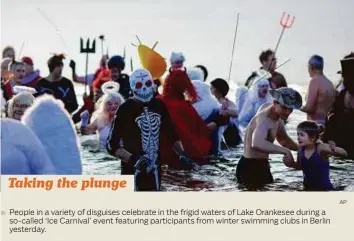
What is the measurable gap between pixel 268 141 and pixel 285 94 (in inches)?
10.8

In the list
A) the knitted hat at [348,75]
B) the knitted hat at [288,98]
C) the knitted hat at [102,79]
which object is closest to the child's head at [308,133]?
the knitted hat at [288,98]

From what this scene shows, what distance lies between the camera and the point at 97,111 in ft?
17.1

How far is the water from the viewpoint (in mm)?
4228

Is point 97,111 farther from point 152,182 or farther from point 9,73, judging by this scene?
point 152,182

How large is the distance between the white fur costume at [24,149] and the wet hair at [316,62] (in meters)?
2.09

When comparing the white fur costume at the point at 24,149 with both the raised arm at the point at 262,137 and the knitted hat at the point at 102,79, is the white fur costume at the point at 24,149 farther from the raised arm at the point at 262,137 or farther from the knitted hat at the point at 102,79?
the knitted hat at the point at 102,79

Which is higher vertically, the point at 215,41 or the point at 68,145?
the point at 215,41

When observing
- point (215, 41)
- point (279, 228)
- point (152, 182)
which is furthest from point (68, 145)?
point (215, 41)

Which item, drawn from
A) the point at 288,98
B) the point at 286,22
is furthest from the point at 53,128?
the point at 286,22

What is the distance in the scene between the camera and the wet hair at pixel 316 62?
4.77m

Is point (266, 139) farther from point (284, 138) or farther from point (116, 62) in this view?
point (116, 62)

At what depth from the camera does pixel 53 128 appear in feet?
10.4

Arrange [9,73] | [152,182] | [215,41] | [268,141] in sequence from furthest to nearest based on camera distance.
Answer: [9,73] → [215,41] → [268,141] → [152,182]

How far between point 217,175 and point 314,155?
0.93 m
